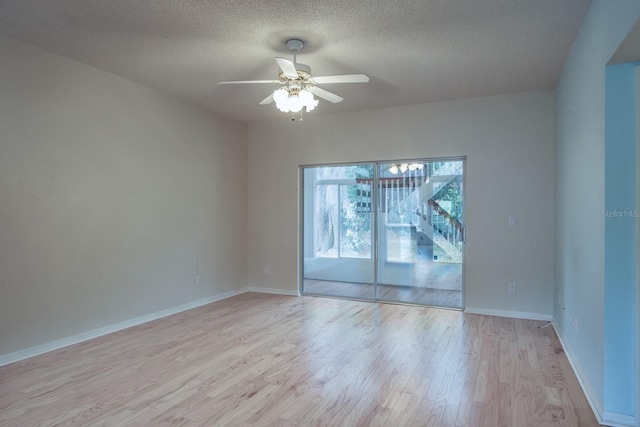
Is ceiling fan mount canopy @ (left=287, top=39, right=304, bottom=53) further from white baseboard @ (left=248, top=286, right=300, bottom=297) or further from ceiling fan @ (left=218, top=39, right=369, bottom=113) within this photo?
white baseboard @ (left=248, top=286, right=300, bottom=297)

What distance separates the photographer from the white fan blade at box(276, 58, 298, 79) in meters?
2.80

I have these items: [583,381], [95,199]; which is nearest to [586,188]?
[583,381]

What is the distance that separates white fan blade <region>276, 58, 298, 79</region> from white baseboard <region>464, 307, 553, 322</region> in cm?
351

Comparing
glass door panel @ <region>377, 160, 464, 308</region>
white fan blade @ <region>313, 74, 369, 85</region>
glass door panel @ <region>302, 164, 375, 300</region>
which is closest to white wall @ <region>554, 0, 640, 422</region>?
glass door panel @ <region>377, 160, 464, 308</region>

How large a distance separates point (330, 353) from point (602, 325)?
6.65 feet

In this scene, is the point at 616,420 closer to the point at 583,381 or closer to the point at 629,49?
the point at 583,381

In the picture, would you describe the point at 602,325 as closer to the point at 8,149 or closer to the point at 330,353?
the point at 330,353

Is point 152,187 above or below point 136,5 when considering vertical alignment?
below

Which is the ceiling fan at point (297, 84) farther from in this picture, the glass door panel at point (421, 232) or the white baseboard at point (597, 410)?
the white baseboard at point (597, 410)

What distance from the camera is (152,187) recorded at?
447cm

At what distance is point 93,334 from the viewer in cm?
382

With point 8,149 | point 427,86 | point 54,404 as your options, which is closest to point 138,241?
point 8,149

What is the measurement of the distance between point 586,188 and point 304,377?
246 centimetres

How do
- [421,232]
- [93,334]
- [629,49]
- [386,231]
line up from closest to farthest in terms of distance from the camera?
[629,49]
[93,334]
[421,232]
[386,231]
